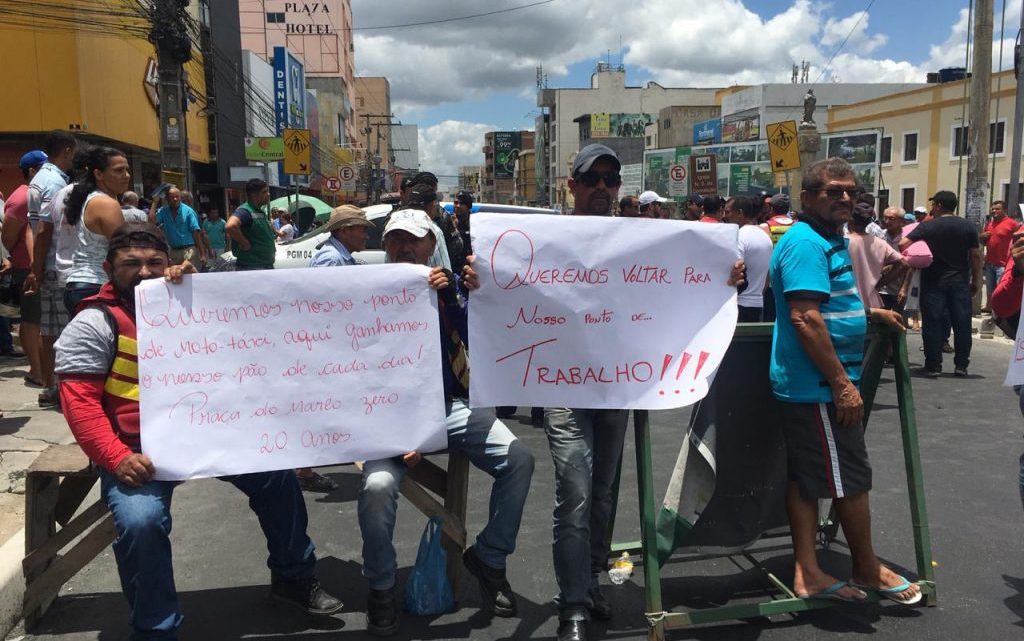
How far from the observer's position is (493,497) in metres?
3.30

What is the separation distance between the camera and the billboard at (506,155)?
162 meters

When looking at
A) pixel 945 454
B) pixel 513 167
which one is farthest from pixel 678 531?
pixel 513 167

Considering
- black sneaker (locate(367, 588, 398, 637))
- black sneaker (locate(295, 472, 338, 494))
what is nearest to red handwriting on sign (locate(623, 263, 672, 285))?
black sneaker (locate(367, 588, 398, 637))

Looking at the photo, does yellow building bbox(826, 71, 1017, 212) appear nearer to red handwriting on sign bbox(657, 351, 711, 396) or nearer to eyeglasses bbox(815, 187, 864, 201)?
eyeglasses bbox(815, 187, 864, 201)

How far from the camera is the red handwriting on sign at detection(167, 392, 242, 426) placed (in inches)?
115

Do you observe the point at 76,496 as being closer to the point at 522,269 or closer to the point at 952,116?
the point at 522,269

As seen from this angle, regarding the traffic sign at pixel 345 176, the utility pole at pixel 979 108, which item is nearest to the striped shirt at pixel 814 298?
the utility pole at pixel 979 108

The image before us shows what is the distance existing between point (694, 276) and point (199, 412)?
2.05m

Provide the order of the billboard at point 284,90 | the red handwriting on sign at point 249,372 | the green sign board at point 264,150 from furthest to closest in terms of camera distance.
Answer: the billboard at point 284,90 → the green sign board at point 264,150 → the red handwriting on sign at point 249,372

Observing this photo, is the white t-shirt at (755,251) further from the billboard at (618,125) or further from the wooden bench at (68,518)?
the billboard at (618,125)

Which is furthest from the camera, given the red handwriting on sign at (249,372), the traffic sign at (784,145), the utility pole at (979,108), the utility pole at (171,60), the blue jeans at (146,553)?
the utility pole at (171,60)

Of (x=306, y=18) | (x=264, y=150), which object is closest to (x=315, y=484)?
(x=264, y=150)

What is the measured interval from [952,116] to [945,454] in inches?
1509

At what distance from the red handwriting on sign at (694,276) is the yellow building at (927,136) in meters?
35.9
